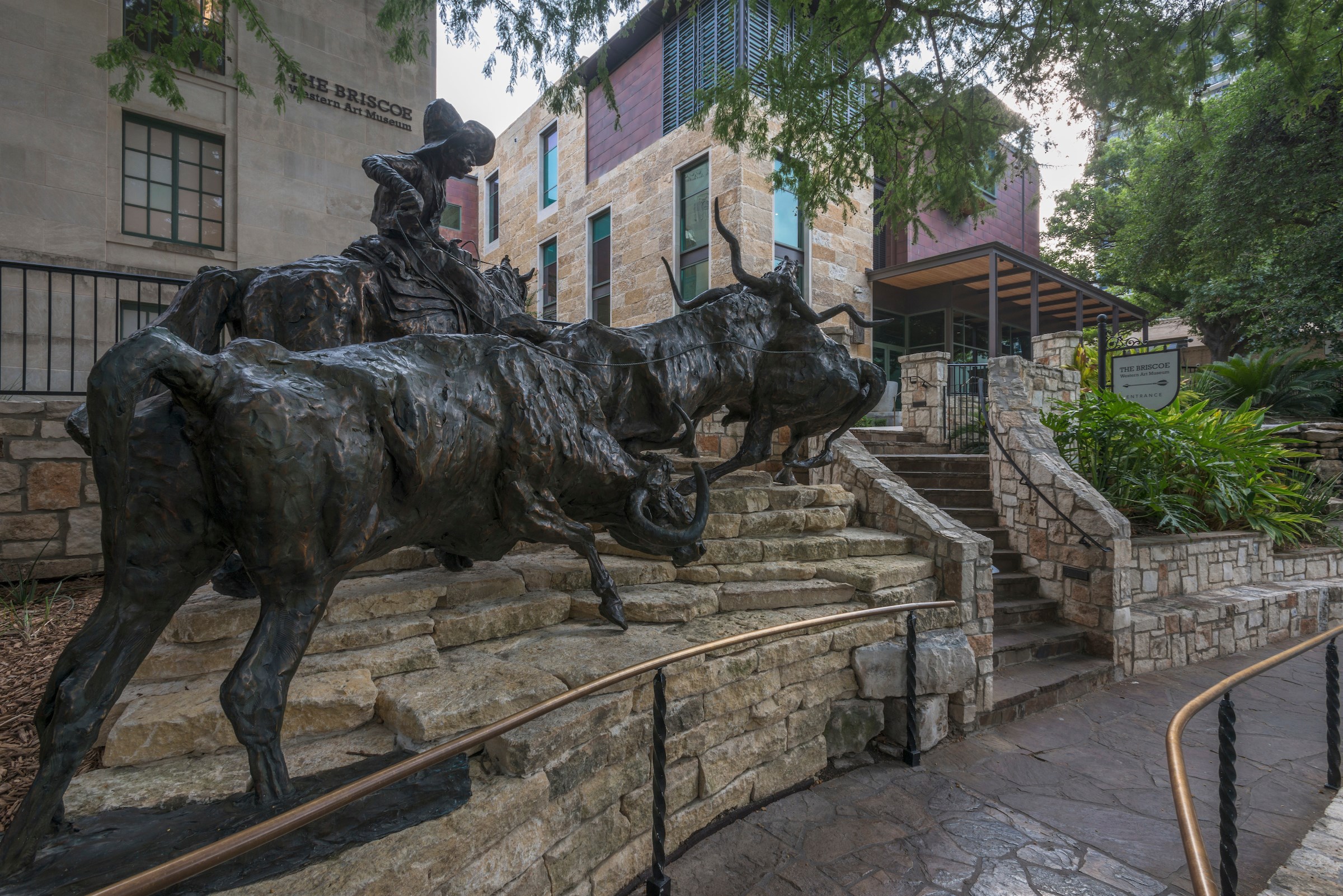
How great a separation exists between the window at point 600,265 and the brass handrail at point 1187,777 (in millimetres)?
14283

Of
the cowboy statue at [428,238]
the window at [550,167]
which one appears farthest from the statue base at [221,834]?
the window at [550,167]

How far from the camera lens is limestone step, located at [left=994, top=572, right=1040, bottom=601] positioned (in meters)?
6.79

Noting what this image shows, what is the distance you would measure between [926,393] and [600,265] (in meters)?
9.51

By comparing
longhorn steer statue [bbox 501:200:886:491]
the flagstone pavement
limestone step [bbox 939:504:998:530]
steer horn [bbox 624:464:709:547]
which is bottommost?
the flagstone pavement

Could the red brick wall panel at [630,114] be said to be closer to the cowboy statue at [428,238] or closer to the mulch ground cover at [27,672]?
the cowboy statue at [428,238]

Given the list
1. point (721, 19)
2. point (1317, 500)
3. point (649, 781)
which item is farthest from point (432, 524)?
point (721, 19)

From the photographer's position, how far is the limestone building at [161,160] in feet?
22.0

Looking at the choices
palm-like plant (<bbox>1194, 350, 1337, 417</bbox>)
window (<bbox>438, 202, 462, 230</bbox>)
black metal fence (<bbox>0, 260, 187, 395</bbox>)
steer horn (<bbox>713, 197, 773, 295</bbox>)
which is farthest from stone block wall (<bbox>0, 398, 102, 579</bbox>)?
window (<bbox>438, 202, 462, 230</bbox>)

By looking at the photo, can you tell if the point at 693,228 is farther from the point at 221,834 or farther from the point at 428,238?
the point at 221,834

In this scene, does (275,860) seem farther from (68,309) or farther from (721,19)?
(721,19)

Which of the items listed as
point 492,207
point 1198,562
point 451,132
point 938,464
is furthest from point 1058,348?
point 492,207

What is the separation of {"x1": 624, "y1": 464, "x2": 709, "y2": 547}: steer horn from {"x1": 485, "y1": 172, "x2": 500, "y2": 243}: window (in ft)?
66.8

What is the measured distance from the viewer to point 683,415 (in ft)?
9.87

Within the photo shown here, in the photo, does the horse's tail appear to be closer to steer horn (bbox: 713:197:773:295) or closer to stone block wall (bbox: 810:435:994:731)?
steer horn (bbox: 713:197:773:295)
